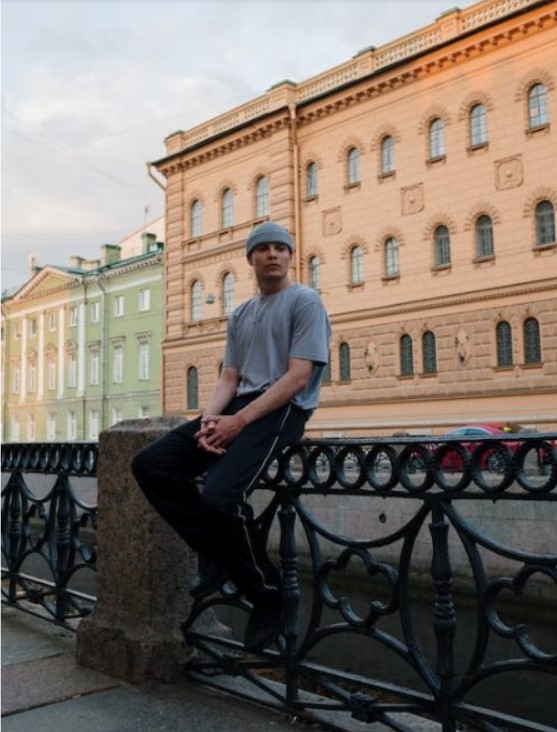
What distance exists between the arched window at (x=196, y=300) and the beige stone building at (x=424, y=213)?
1.39 meters

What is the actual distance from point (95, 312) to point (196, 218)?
13.2 metres

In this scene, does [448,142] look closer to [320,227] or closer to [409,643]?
[320,227]

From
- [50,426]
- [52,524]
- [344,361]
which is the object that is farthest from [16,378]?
[52,524]

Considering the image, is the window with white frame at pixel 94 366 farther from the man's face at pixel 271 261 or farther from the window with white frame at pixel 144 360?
the man's face at pixel 271 261

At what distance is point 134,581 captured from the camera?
3637 millimetres

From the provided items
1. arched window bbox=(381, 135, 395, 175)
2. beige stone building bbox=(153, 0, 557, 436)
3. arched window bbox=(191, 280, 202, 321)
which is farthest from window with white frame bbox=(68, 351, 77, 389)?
arched window bbox=(381, 135, 395, 175)

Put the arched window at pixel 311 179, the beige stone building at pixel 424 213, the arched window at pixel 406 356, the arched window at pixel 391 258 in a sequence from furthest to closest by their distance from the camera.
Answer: the arched window at pixel 311 179 → the arched window at pixel 391 258 → the arched window at pixel 406 356 → the beige stone building at pixel 424 213

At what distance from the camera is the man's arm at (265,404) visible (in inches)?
118

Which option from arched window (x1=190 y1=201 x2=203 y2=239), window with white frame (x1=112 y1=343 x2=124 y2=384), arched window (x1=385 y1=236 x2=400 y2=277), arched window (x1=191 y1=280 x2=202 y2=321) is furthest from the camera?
window with white frame (x1=112 y1=343 x2=124 y2=384)

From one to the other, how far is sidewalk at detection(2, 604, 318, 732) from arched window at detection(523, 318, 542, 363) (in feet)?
74.5

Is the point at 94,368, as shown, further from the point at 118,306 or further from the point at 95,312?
the point at 118,306

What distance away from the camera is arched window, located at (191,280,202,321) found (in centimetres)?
3600

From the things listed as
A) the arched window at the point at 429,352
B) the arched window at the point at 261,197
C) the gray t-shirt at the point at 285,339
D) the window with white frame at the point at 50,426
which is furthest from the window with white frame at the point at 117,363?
the gray t-shirt at the point at 285,339

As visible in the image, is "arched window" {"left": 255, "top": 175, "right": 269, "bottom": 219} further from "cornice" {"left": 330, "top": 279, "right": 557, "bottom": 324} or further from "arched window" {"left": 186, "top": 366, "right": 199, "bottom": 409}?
"arched window" {"left": 186, "top": 366, "right": 199, "bottom": 409}
